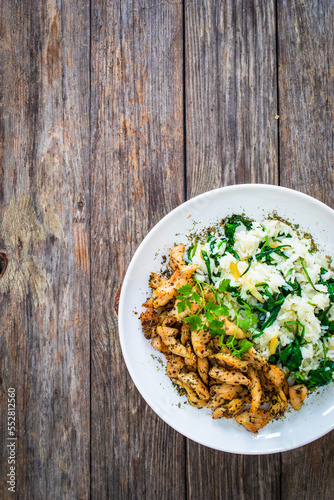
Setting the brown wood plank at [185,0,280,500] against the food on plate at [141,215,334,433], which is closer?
the food on plate at [141,215,334,433]

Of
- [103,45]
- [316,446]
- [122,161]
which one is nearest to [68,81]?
[103,45]

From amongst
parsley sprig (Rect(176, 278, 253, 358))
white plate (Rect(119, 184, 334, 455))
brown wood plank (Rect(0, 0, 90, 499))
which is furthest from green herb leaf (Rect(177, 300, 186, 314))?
brown wood plank (Rect(0, 0, 90, 499))

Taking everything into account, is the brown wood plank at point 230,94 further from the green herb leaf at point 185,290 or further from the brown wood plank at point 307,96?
the green herb leaf at point 185,290

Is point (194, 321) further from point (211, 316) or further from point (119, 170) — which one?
point (119, 170)

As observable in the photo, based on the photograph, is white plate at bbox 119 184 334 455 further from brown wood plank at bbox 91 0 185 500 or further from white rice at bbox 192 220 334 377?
brown wood plank at bbox 91 0 185 500

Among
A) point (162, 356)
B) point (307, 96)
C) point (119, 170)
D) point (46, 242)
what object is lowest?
point (162, 356)

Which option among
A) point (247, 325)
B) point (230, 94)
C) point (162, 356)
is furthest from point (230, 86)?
point (162, 356)

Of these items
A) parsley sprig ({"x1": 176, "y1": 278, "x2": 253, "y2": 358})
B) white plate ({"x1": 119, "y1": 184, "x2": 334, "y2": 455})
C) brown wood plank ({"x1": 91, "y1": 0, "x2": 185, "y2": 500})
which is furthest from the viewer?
brown wood plank ({"x1": 91, "y1": 0, "x2": 185, "y2": 500})
